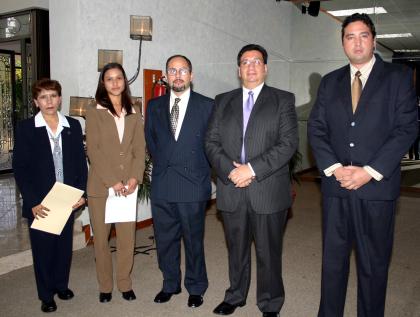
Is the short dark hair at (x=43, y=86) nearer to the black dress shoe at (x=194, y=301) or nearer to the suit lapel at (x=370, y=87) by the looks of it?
the black dress shoe at (x=194, y=301)

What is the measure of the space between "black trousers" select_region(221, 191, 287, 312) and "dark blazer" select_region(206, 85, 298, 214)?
0.23 ft

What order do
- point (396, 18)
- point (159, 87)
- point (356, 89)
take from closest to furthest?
point (356, 89) → point (159, 87) → point (396, 18)

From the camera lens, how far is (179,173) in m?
2.93

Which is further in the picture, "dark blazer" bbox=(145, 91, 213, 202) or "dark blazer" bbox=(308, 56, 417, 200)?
"dark blazer" bbox=(145, 91, 213, 202)

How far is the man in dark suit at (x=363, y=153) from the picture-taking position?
227 cm

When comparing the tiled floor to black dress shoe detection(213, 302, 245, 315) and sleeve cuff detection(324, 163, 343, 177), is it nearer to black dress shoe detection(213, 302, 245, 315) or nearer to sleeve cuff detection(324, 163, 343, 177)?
black dress shoe detection(213, 302, 245, 315)

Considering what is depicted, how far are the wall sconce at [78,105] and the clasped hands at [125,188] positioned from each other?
145cm

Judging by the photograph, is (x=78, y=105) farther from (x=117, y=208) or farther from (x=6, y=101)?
(x=6, y=101)

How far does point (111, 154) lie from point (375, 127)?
1678mm

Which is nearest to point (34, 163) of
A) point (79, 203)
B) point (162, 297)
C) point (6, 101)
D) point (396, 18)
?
point (79, 203)

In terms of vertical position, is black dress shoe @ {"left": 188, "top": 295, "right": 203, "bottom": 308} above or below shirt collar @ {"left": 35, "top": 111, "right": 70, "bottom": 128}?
below

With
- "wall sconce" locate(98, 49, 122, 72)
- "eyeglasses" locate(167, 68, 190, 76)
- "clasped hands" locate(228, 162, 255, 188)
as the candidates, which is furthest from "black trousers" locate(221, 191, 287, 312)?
"wall sconce" locate(98, 49, 122, 72)

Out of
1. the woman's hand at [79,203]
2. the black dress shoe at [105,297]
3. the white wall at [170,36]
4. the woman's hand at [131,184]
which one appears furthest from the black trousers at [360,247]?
the white wall at [170,36]

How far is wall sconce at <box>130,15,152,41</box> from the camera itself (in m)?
4.63
